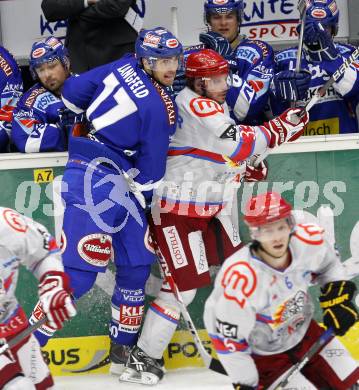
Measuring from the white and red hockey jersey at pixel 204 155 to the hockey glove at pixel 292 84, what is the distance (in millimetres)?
368

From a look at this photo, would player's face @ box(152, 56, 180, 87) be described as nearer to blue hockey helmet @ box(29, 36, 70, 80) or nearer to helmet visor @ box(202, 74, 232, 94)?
helmet visor @ box(202, 74, 232, 94)

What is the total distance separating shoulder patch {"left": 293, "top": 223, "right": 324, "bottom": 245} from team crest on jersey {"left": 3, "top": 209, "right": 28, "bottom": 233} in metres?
1.08

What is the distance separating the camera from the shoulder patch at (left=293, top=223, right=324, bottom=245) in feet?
16.2

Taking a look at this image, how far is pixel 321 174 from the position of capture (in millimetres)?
6258

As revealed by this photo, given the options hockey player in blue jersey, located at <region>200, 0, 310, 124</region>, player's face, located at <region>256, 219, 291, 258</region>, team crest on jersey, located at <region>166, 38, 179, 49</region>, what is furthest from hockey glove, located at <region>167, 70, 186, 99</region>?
player's face, located at <region>256, 219, 291, 258</region>

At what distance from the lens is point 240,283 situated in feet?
15.6

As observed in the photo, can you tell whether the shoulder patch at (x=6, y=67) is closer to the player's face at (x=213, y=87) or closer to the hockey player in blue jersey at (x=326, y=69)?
the player's face at (x=213, y=87)

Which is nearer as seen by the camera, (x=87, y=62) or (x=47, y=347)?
(x=47, y=347)

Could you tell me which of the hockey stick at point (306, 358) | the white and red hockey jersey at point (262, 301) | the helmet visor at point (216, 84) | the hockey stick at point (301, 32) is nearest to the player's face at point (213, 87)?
the helmet visor at point (216, 84)

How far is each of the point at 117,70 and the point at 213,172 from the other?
2.20ft

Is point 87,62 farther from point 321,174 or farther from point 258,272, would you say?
point 258,272

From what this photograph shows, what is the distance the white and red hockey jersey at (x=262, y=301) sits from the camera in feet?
15.6

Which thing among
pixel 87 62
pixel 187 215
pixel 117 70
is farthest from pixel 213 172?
pixel 87 62

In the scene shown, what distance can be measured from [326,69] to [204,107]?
3.00 feet
